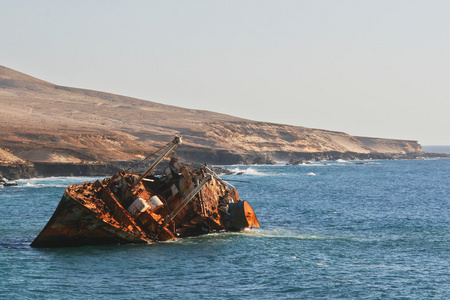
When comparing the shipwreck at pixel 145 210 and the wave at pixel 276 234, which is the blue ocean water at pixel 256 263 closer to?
the wave at pixel 276 234

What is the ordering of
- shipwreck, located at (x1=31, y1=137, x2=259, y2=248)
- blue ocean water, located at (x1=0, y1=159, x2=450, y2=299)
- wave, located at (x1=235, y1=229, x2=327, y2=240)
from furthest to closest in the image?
wave, located at (x1=235, y1=229, x2=327, y2=240) → shipwreck, located at (x1=31, y1=137, x2=259, y2=248) → blue ocean water, located at (x1=0, y1=159, x2=450, y2=299)

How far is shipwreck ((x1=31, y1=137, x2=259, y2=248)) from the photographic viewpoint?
33406 mm

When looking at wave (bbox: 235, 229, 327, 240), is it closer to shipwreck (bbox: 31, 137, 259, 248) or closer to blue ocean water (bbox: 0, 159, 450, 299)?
blue ocean water (bbox: 0, 159, 450, 299)

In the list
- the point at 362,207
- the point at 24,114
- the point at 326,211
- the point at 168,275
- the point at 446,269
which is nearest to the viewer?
the point at 168,275

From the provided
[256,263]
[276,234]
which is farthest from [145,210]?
[276,234]

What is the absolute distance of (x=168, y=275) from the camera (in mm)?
29703

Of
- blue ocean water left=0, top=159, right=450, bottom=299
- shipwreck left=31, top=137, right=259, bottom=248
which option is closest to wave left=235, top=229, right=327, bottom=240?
blue ocean water left=0, top=159, right=450, bottom=299

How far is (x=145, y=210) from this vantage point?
115ft

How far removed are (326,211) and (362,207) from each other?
6.67 m

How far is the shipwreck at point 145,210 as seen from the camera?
33.4 m

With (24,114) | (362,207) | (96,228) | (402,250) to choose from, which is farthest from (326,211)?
(24,114)

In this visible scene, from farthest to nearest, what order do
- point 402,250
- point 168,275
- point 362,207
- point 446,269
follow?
point 362,207 < point 402,250 < point 446,269 < point 168,275

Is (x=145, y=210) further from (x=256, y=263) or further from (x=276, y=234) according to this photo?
(x=276, y=234)

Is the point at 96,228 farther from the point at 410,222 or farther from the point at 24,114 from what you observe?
the point at 24,114
